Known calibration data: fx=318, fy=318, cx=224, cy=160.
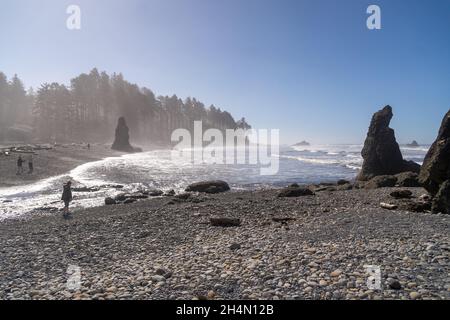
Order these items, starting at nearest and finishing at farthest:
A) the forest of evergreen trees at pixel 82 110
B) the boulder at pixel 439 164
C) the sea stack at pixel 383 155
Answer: the boulder at pixel 439 164
the sea stack at pixel 383 155
the forest of evergreen trees at pixel 82 110

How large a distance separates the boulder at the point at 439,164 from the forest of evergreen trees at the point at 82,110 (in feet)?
→ 322

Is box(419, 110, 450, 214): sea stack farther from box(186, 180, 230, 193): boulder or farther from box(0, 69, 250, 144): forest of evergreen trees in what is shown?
box(0, 69, 250, 144): forest of evergreen trees

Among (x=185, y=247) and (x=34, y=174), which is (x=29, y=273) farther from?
(x=34, y=174)

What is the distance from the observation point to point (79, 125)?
114 meters

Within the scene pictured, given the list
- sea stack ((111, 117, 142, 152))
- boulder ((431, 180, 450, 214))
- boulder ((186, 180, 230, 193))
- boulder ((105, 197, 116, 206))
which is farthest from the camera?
sea stack ((111, 117, 142, 152))

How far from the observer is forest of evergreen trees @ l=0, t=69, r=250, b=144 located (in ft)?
338

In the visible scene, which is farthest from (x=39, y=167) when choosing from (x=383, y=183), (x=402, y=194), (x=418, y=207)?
(x=418, y=207)

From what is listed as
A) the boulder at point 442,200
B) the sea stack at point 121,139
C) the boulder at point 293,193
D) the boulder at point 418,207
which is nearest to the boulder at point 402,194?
the boulder at point 418,207

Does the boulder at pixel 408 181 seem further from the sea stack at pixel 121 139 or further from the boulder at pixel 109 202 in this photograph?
the sea stack at pixel 121 139

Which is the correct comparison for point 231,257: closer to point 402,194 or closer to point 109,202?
point 402,194

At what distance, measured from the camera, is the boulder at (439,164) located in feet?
51.9

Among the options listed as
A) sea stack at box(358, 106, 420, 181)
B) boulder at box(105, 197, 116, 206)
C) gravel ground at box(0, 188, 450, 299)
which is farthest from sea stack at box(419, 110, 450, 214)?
boulder at box(105, 197, 116, 206)

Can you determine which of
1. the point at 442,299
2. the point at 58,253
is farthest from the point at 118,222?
the point at 442,299
